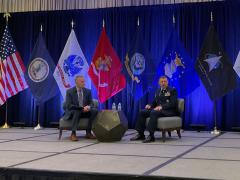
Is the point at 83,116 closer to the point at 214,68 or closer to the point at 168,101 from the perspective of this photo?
the point at 168,101

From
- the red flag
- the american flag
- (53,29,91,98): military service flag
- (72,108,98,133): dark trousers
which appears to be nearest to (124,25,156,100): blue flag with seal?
the red flag

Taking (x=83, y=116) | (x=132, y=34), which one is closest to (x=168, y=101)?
(x=83, y=116)

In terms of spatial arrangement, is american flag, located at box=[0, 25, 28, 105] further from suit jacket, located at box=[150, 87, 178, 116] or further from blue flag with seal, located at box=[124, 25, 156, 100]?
suit jacket, located at box=[150, 87, 178, 116]

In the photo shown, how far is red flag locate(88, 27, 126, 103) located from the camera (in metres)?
9.45

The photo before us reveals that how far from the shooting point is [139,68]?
9242 mm

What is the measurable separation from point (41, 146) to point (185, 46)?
14.7 ft

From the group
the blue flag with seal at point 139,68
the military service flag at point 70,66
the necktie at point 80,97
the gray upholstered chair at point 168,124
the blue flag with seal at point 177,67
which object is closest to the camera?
the gray upholstered chair at point 168,124

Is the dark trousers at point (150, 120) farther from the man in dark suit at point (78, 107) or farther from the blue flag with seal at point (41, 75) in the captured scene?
Result: the blue flag with seal at point (41, 75)

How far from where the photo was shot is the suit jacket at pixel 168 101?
7332mm

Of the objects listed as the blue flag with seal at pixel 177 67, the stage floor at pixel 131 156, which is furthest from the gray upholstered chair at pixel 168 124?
the blue flag with seal at pixel 177 67

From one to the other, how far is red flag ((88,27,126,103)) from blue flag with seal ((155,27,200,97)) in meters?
0.95

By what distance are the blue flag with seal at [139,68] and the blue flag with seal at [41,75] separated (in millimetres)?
1715

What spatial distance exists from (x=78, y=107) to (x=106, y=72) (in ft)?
7.35

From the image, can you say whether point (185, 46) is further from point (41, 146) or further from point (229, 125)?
point (41, 146)
